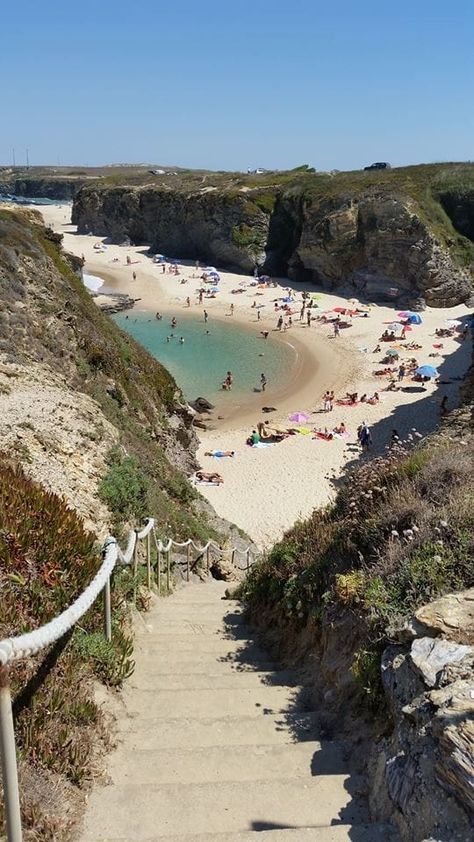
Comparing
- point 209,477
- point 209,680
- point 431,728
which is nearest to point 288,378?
point 209,477

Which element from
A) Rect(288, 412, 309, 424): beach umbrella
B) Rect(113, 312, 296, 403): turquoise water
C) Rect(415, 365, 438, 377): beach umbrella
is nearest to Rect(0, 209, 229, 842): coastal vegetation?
Rect(288, 412, 309, 424): beach umbrella

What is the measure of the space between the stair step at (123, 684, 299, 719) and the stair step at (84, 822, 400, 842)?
66.3 inches

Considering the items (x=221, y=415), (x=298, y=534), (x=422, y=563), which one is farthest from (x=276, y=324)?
(x=422, y=563)

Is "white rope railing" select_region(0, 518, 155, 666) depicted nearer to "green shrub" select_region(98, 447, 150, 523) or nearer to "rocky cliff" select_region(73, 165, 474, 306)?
"green shrub" select_region(98, 447, 150, 523)

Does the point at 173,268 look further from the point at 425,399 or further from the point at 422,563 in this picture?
the point at 422,563

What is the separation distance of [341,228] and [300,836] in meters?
58.4

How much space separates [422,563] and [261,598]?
3954 mm

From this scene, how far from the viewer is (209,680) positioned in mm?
6223

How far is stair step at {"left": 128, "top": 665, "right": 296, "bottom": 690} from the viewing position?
5.88 m

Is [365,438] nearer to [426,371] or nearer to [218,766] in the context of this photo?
[426,371]

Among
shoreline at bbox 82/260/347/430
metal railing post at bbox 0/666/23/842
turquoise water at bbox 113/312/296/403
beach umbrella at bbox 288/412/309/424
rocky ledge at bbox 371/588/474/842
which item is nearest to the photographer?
metal railing post at bbox 0/666/23/842

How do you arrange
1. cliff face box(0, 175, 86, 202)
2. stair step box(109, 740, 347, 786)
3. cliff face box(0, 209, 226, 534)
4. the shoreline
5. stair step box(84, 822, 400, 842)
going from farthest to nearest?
1. cliff face box(0, 175, 86, 202)
2. the shoreline
3. cliff face box(0, 209, 226, 534)
4. stair step box(109, 740, 347, 786)
5. stair step box(84, 822, 400, 842)

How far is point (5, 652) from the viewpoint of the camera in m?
2.95

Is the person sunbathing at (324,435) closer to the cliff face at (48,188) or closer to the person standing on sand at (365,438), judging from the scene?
the person standing on sand at (365,438)
